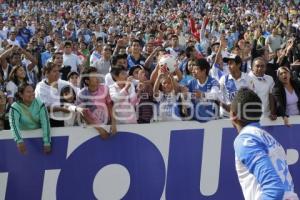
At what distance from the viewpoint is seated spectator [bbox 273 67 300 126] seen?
20.6 ft

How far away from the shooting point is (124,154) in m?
5.81

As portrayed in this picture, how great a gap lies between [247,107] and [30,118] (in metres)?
2.80

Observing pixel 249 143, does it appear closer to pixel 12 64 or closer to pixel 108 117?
pixel 108 117

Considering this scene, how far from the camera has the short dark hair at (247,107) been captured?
328cm

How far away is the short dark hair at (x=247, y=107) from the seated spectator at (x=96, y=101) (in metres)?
2.60

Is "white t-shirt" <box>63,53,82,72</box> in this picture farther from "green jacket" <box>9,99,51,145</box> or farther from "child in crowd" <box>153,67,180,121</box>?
"green jacket" <box>9,99,51,145</box>

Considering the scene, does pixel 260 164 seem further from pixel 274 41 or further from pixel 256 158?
pixel 274 41

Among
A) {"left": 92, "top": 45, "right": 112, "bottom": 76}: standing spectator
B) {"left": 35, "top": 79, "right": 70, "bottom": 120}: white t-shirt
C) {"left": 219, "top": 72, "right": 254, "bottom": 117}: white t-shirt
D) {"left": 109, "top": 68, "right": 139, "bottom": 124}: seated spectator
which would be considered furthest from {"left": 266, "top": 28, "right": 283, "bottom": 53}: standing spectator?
{"left": 35, "top": 79, "right": 70, "bottom": 120}: white t-shirt

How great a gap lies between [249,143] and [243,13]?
2538 cm

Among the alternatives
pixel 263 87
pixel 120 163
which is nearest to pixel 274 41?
pixel 263 87

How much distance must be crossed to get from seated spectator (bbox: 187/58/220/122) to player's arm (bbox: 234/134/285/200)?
2.98m

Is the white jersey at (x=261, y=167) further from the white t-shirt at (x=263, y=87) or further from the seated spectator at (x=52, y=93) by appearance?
the white t-shirt at (x=263, y=87)

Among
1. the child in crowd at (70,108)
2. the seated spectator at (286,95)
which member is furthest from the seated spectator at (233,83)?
the child in crowd at (70,108)

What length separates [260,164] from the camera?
117 inches
